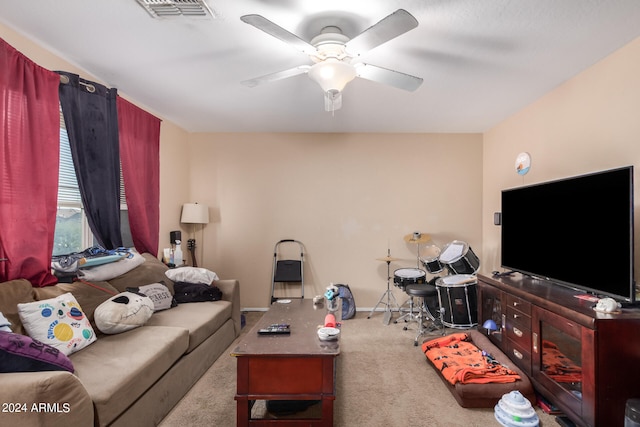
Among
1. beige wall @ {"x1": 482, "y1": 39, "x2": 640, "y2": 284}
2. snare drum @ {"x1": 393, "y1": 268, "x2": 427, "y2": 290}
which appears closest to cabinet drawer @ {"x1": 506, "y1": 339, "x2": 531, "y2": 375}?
beige wall @ {"x1": 482, "y1": 39, "x2": 640, "y2": 284}

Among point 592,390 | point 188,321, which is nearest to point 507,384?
point 592,390

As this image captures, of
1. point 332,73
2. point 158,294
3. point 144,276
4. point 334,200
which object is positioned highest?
point 332,73

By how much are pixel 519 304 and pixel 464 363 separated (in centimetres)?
63

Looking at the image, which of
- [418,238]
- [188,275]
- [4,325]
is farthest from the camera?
[418,238]

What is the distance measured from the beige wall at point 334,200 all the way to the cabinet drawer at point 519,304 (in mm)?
1911

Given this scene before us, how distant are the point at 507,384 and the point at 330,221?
284 cm

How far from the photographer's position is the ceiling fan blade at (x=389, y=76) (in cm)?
213

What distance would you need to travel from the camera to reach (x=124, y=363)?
1.87 metres

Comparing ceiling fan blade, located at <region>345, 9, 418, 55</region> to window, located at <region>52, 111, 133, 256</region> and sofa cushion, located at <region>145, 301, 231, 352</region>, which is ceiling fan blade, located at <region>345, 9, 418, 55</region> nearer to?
sofa cushion, located at <region>145, 301, 231, 352</region>

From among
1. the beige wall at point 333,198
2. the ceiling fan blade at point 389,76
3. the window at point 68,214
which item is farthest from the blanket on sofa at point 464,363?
the window at point 68,214

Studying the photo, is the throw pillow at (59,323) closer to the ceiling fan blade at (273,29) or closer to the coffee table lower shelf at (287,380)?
the coffee table lower shelf at (287,380)

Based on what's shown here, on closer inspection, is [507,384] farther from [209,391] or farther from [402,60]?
[402,60]

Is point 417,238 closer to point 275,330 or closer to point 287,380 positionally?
point 275,330

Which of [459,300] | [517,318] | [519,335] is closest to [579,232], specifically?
[517,318]
